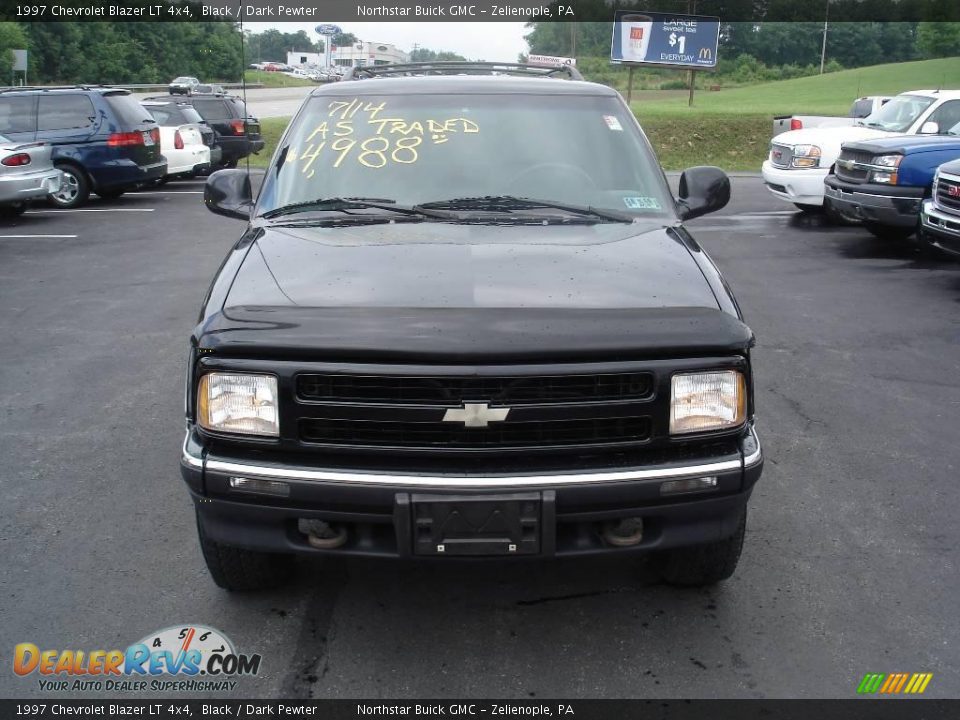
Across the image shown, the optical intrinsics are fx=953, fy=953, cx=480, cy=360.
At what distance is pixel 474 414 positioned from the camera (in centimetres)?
286

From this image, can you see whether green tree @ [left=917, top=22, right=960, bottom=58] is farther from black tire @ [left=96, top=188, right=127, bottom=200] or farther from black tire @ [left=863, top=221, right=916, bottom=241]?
black tire @ [left=96, top=188, right=127, bottom=200]

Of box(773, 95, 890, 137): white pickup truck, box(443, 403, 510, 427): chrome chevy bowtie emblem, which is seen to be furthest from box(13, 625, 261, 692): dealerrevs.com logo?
box(773, 95, 890, 137): white pickup truck

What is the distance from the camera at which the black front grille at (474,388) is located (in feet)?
9.40

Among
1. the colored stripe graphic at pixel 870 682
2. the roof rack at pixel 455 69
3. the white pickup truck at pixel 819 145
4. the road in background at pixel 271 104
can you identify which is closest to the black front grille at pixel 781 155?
the white pickup truck at pixel 819 145

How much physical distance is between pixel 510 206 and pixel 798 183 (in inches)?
417

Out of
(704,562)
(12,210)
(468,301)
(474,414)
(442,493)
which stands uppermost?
(468,301)

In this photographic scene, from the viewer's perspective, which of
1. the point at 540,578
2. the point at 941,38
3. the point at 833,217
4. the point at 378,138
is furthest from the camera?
the point at 941,38

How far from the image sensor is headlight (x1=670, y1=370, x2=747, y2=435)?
116 inches

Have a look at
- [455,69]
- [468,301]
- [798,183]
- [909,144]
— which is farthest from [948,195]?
[468,301]

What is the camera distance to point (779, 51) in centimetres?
8662

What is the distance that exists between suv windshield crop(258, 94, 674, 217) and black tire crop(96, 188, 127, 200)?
12.4m

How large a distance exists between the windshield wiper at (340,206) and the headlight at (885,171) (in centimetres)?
857

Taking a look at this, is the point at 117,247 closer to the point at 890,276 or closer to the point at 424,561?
the point at 890,276

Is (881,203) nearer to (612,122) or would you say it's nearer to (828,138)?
(828,138)
